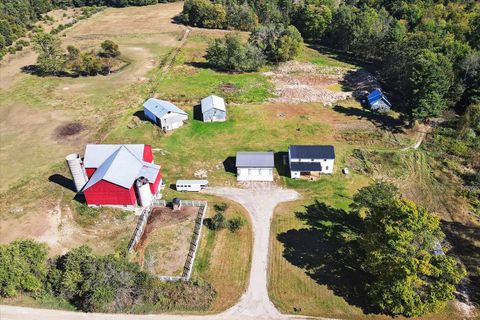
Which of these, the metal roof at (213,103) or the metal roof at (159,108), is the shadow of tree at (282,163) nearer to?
the metal roof at (213,103)

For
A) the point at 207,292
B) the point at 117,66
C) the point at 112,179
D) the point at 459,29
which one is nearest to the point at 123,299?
the point at 207,292

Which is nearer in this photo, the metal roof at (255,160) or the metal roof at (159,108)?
the metal roof at (255,160)

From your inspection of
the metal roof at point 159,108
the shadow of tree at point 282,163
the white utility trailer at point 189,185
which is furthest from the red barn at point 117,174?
the shadow of tree at point 282,163

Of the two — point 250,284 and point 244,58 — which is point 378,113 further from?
point 250,284

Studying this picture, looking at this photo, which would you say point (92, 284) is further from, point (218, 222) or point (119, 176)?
point (218, 222)

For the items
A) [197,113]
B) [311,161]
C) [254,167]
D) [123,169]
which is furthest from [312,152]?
[123,169]
